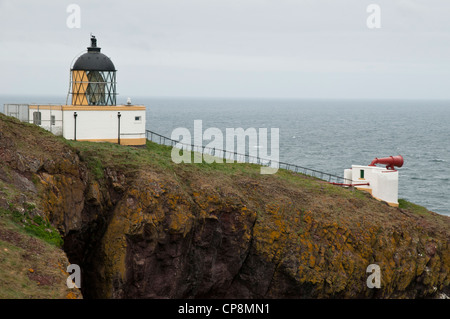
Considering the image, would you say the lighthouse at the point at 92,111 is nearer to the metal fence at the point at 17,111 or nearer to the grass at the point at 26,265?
the metal fence at the point at 17,111

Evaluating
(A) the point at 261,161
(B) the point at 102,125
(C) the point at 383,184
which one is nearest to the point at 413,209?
(C) the point at 383,184

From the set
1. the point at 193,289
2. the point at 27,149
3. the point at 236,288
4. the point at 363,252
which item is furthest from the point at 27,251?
the point at 363,252

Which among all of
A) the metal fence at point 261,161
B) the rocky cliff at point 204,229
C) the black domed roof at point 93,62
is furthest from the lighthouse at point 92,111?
the rocky cliff at point 204,229

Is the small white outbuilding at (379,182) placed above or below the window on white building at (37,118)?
below

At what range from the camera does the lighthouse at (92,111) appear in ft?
132

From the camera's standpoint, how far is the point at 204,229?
1262 inches

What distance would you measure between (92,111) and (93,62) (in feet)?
11.8

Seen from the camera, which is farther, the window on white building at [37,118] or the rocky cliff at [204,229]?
the window on white building at [37,118]

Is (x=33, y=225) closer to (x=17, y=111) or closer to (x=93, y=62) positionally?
(x=17, y=111)

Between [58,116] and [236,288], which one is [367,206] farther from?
[58,116]

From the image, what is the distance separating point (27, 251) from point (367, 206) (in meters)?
22.4

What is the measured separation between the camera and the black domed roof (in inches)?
1644

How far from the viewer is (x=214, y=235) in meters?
32.2
